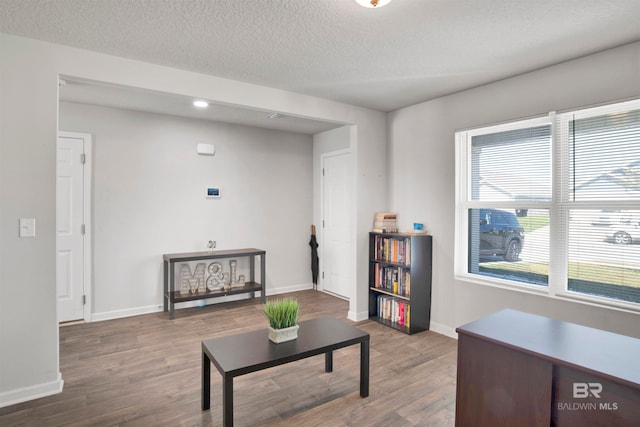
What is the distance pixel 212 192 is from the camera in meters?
4.82

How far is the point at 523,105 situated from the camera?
3.08 metres

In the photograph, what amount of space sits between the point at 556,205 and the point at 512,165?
21.3 inches

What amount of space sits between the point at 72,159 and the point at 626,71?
17.0 feet

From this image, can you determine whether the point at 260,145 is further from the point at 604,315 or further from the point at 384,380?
the point at 604,315

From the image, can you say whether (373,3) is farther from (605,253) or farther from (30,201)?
(30,201)

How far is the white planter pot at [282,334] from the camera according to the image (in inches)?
91.8

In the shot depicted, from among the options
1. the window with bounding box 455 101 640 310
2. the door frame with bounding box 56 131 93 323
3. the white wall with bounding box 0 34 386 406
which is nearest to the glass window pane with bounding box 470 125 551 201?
the window with bounding box 455 101 640 310

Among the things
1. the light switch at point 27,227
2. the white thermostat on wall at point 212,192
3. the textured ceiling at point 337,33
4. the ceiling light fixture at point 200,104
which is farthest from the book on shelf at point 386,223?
the light switch at point 27,227

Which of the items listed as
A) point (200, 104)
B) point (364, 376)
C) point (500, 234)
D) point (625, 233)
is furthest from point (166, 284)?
point (625, 233)

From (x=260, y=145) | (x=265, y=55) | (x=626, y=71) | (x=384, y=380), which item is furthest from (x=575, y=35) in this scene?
(x=260, y=145)

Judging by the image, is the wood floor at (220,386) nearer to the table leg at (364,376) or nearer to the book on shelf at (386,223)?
the table leg at (364,376)

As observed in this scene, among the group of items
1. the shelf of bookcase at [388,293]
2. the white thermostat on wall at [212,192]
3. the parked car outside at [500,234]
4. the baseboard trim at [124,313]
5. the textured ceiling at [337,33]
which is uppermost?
the textured ceiling at [337,33]

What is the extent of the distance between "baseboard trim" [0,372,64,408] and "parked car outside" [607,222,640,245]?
4197 millimetres

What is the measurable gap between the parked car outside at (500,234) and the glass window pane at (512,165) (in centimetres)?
17
